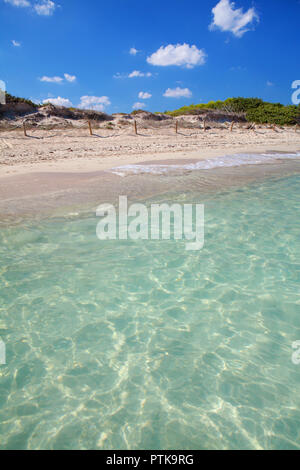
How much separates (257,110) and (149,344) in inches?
1737

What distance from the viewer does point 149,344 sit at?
321 cm

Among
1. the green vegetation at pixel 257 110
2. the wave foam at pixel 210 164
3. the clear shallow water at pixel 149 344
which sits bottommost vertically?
the clear shallow water at pixel 149 344

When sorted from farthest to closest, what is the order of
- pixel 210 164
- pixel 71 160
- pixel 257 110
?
pixel 257 110 → pixel 210 164 → pixel 71 160

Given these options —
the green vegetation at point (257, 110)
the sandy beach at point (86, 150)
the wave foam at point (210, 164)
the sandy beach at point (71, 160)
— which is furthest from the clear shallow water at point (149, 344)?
the green vegetation at point (257, 110)

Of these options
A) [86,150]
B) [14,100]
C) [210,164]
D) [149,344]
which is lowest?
[149,344]

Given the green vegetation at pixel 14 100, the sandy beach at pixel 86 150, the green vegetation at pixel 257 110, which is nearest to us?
the sandy beach at pixel 86 150

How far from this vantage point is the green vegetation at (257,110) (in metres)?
37.3

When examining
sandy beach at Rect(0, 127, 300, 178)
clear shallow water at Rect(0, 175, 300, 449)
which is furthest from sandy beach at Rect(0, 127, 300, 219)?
clear shallow water at Rect(0, 175, 300, 449)

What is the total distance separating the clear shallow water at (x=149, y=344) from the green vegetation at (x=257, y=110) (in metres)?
33.3

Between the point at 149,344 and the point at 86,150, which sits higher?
the point at 86,150

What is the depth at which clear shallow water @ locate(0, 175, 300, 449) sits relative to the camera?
7.77ft

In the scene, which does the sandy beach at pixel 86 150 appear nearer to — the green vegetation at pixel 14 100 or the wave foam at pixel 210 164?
the wave foam at pixel 210 164

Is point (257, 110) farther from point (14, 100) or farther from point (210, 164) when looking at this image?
point (210, 164)

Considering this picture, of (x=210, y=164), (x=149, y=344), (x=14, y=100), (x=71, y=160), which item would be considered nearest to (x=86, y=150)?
(x=71, y=160)
